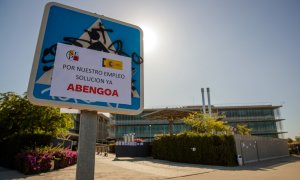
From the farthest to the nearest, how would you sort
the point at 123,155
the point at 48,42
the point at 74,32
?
the point at 123,155
the point at 74,32
the point at 48,42

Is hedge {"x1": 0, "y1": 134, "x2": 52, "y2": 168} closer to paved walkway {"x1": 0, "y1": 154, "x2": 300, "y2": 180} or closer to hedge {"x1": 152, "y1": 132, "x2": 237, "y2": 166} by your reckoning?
paved walkway {"x1": 0, "y1": 154, "x2": 300, "y2": 180}

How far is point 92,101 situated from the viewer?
5.33 feet

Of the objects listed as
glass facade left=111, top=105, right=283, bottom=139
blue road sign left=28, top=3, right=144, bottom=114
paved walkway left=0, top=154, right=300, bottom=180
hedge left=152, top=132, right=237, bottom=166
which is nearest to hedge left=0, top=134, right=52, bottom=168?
paved walkway left=0, top=154, right=300, bottom=180

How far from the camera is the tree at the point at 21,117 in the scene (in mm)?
17234

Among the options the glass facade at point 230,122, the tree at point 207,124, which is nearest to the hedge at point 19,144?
the tree at point 207,124

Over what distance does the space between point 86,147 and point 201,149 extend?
62.3 feet

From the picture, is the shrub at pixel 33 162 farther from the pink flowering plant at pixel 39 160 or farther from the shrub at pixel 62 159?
the shrub at pixel 62 159

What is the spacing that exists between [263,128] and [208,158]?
175 ft

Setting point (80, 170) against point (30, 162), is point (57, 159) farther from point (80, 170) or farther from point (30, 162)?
point (80, 170)

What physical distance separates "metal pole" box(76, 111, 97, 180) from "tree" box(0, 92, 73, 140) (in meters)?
17.8

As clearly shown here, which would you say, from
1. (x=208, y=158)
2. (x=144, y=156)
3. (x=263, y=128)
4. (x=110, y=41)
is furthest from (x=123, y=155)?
(x=263, y=128)

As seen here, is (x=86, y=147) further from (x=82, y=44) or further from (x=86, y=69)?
(x=82, y=44)

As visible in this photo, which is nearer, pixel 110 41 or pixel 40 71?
pixel 40 71

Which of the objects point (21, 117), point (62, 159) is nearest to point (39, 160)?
point (62, 159)
